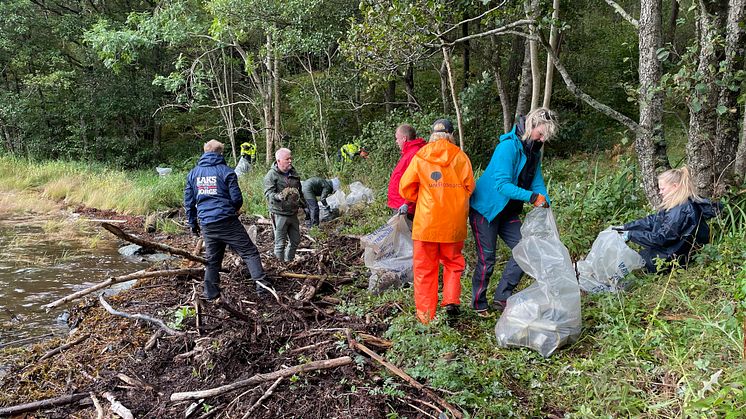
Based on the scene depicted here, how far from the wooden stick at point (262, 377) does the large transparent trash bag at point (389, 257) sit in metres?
1.42

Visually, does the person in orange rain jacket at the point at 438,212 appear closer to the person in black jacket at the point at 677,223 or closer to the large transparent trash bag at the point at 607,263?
the large transparent trash bag at the point at 607,263

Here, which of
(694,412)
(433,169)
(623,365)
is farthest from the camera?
(433,169)

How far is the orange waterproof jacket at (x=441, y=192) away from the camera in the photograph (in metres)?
3.81

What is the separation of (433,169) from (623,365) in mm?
1848

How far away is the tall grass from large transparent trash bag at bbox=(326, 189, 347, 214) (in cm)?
454

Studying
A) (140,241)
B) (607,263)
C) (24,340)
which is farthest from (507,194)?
(24,340)

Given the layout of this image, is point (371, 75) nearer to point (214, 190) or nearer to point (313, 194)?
point (313, 194)

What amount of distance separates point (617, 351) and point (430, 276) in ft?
4.69

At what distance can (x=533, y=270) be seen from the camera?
11.7 feet

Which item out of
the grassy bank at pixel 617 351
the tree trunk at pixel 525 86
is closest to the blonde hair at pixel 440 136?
the grassy bank at pixel 617 351

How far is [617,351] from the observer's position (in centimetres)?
306

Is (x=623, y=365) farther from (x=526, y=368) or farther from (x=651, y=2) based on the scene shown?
(x=651, y=2)

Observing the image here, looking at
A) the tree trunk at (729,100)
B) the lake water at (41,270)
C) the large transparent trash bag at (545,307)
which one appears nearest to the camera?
the large transparent trash bag at (545,307)

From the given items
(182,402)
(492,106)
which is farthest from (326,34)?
(182,402)
